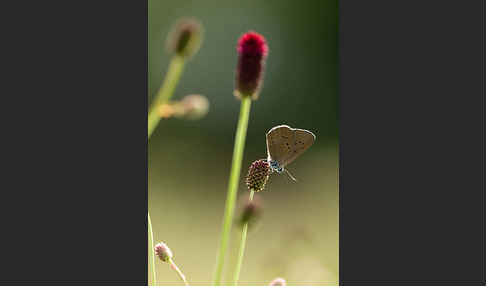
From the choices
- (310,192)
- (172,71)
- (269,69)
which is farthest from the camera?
(310,192)

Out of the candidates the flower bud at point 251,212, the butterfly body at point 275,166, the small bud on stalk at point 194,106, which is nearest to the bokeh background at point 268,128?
the butterfly body at point 275,166

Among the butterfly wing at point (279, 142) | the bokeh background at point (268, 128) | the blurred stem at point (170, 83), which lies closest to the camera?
the blurred stem at point (170, 83)

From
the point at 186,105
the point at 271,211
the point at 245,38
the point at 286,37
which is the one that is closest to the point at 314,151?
the point at 271,211

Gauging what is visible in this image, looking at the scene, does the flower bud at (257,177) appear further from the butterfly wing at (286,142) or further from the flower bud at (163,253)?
the flower bud at (163,253)

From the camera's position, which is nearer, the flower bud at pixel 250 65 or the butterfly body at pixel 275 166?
the flower bud at pixel 250 65

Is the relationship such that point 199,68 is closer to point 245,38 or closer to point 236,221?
point 245,38

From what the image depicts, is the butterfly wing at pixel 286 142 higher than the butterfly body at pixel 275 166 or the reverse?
higher
